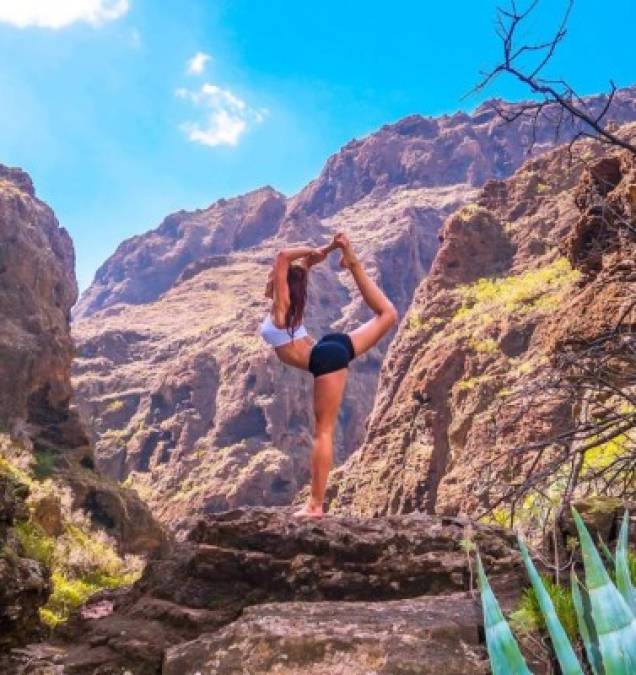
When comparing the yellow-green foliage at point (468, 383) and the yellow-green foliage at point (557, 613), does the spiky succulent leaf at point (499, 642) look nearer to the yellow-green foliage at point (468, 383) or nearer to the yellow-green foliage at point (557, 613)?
the yellow-green foliage at point (557, 613)

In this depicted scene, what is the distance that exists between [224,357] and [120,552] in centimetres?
5595

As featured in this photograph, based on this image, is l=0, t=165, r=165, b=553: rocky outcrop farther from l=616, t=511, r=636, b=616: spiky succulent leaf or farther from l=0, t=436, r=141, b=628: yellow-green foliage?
l=616, t=511, r=636, b=616: spiky succulent leaf

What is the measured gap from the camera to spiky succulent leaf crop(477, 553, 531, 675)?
145cm

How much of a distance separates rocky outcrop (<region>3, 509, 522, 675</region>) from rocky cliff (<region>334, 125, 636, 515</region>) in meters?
12.1

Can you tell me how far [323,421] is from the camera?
5555mm

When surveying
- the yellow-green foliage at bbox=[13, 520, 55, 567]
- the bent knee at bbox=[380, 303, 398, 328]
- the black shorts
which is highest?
the bent knee at bbox=[380, 303, 398, 328]

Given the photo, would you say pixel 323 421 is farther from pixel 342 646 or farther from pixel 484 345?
pixel 484 345

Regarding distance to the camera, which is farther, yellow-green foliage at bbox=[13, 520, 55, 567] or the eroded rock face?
the eroded rock face

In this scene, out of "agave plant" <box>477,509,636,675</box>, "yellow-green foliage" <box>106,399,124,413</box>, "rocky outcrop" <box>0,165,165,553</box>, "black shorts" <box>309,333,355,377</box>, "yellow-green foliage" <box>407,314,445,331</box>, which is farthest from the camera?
"yellow-green foliage" <box>106,399,124,413</box>

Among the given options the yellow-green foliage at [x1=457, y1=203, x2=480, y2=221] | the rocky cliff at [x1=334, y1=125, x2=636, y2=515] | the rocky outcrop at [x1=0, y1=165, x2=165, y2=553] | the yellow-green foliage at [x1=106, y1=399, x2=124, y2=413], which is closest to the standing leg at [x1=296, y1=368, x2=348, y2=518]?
the rocky cliff at [x1=334, y1=125, x2=636, y2=515]

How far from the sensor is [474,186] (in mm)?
140000

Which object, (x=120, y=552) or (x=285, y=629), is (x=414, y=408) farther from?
(x=285, y=629)

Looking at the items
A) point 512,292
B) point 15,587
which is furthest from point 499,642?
point 512,292

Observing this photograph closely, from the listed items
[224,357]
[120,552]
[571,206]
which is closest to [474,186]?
[224,357]
